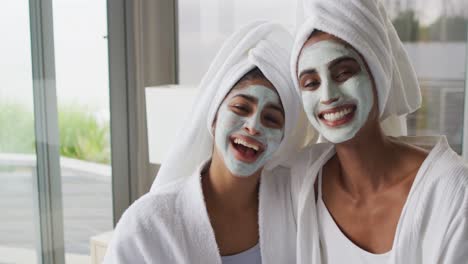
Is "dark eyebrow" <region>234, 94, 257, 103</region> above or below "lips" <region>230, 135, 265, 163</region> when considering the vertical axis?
above

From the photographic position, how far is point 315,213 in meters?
1.30

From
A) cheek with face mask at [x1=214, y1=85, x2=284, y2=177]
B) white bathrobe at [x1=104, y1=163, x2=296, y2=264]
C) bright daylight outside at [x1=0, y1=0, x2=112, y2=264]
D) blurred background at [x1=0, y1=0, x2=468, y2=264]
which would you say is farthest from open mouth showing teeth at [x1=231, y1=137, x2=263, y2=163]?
bright daylight outside at [x1=0, y1=0, x2=112, y2=264]

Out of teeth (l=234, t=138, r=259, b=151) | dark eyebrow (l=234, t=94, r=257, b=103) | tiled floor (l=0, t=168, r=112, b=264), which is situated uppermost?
dark eyebrow (l=234, t=94, r=257, b=103)

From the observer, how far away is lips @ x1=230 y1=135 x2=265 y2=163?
1.30 meters

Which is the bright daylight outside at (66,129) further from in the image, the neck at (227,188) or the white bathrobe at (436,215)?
the white bathrobe at (436,215)

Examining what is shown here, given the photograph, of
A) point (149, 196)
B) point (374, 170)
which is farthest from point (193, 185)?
point (374, 170)

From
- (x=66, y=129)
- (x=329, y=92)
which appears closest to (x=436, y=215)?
(x=329, y=92)

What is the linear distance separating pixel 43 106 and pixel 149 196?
1.62 m

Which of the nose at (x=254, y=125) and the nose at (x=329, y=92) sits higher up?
the nose at (x=329, y=92)

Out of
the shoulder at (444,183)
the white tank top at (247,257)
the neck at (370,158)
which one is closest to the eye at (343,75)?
the neck at (370,158)

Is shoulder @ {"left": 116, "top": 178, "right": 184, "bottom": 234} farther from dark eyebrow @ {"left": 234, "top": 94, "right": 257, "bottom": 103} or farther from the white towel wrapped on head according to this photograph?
the white towel wrapped on head

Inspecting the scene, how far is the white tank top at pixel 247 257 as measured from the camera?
1340mm

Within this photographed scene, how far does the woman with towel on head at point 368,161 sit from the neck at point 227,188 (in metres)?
0.13

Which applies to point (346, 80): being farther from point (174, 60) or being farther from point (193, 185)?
point (174, 60)
